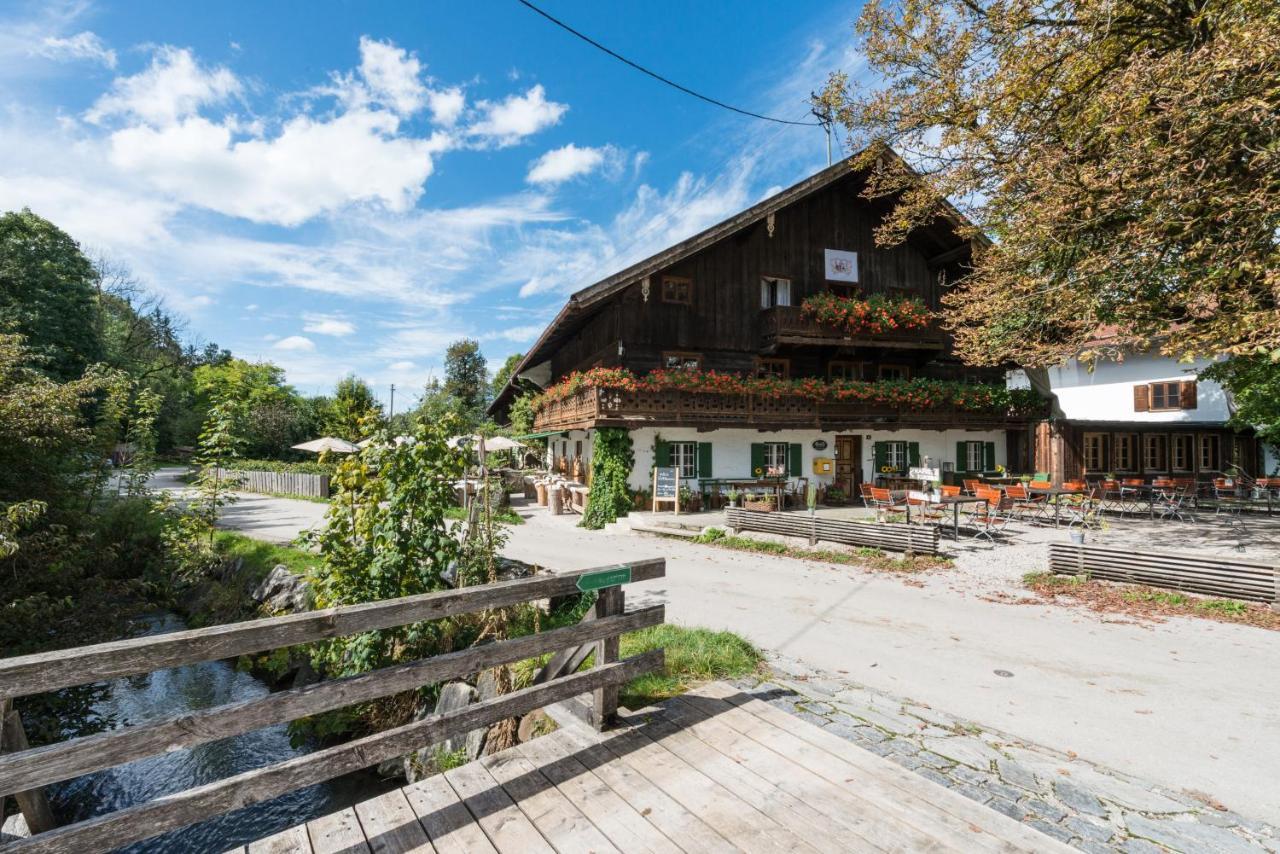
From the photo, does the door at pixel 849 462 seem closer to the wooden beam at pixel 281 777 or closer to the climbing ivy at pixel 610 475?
the climbing ivy at pixel 610 475

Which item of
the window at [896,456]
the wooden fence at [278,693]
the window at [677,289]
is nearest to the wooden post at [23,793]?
the wooden fence at [278,693]

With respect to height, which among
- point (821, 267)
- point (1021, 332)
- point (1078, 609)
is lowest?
point (1078, 609)

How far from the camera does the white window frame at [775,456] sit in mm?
20156

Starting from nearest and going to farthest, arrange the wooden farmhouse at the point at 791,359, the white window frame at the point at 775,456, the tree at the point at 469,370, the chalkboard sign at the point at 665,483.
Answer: the chalkboard sign at the point at 665,483
the wooden farmhouse at the point at 791,359
the white window frame at the point at 775,456
the tree at the point at 469,370

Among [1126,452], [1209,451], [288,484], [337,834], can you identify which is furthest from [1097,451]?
[288,484]

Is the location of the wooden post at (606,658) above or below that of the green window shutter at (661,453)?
below

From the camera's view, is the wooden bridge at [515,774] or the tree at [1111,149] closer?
the wooden bridge at [515,774]

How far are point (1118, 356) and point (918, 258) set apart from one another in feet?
44.1

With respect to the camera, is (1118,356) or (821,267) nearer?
(1118,356)

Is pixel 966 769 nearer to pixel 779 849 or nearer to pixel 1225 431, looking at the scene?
pixel 779 849

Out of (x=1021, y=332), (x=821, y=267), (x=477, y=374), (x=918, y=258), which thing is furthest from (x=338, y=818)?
(x=477, y=374)

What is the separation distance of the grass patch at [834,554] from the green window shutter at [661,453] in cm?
453

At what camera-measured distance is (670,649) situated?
562 centimetres

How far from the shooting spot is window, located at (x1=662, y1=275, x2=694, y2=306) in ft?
65.4
